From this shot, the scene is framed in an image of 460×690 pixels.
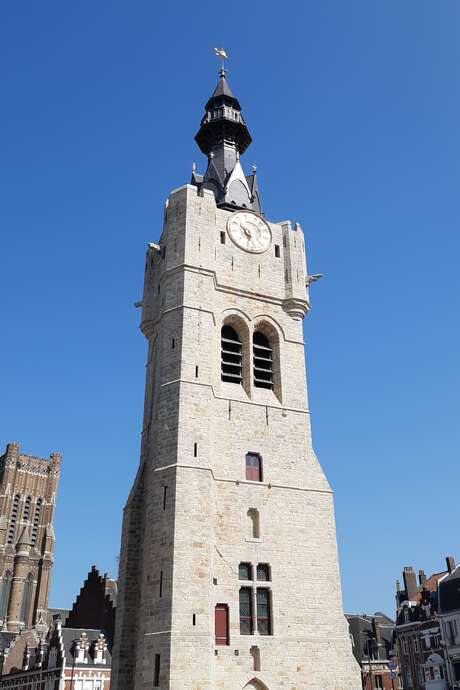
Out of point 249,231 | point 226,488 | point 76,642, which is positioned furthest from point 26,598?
point 249,231

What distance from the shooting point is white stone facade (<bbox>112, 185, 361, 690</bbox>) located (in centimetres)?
1948

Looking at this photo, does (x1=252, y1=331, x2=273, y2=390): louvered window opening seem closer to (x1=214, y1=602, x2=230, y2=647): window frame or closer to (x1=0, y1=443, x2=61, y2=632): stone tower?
(x1=214, y1=602, x2=230, y2=647): window frame

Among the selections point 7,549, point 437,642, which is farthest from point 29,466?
point 437,642

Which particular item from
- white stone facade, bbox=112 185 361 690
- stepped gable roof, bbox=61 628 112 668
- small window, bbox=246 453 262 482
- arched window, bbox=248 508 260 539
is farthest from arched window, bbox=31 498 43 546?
arched window, bbox=248 508 260 539

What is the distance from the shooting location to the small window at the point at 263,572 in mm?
21547

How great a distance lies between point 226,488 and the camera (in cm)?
2228

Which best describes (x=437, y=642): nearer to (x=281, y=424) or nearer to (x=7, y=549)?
(x=281, y=424)

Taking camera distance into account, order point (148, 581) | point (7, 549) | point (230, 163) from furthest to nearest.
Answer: point (7, 549)
point (230, 163)
point (148, 581)

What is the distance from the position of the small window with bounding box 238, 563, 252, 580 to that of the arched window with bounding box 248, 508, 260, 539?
935 millimetres

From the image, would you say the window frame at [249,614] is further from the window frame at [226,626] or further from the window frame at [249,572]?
the window frame at [226,626]

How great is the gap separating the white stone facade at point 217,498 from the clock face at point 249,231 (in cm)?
43

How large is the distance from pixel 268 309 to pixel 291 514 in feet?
27.3

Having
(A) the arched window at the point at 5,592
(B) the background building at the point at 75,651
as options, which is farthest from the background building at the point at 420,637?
(A) the arched window at the point at 5,592

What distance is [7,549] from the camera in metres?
73.2
